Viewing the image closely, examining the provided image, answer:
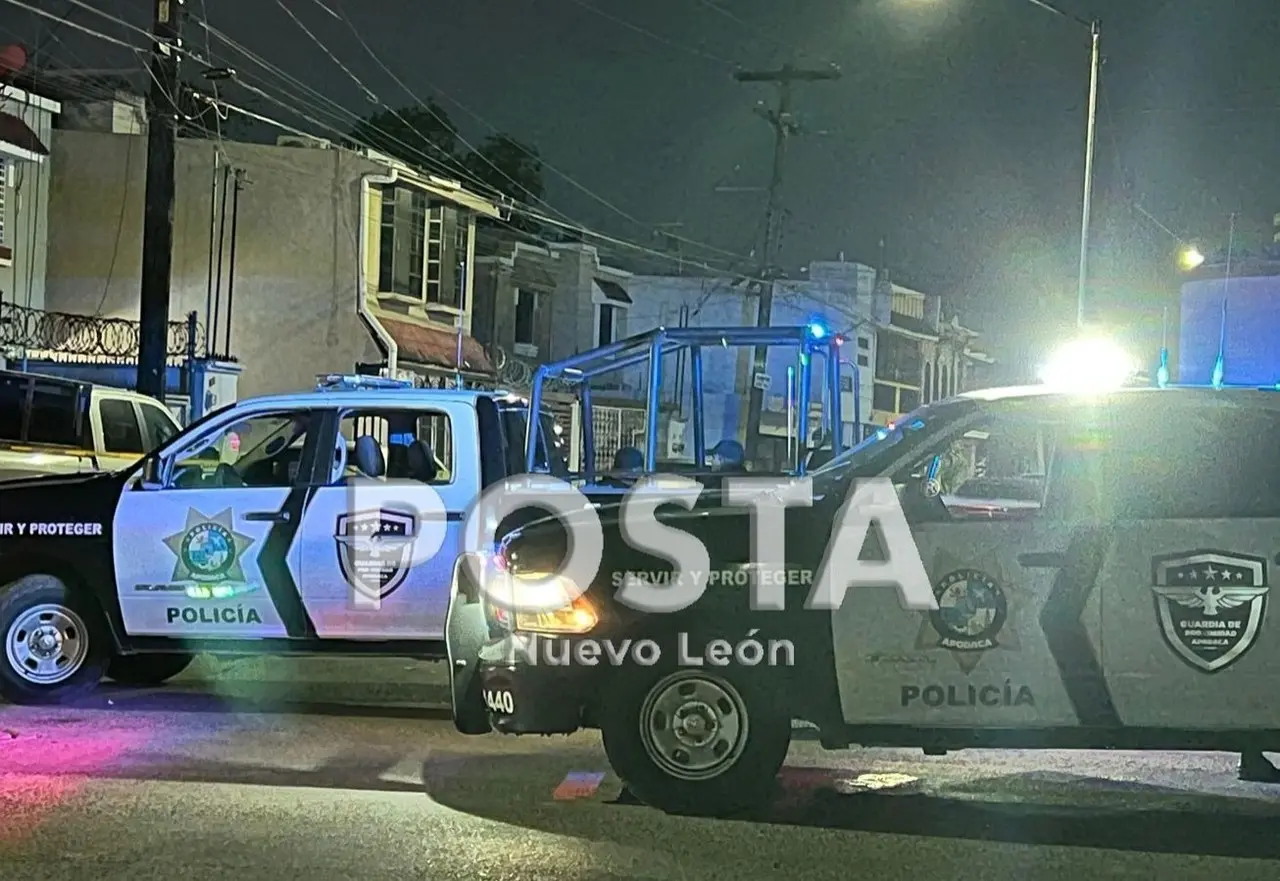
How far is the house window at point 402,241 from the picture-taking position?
3120 cm

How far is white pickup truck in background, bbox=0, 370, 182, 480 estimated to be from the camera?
14.4 meters

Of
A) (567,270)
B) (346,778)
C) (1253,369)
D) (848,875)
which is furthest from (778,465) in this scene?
(567,270)

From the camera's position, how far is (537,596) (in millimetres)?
6645

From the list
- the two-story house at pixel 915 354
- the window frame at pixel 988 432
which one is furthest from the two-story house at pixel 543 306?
the window frame at pixel 988 432

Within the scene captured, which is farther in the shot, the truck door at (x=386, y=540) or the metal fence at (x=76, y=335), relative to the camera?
the metal fence at (x=76, y=335)

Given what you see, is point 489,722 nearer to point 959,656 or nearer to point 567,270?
point 959,656

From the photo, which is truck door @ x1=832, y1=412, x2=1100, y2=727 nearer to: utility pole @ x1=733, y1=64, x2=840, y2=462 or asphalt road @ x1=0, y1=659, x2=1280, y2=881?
asphalt road @ x1=0, y1=659, x2=1280, y2=881

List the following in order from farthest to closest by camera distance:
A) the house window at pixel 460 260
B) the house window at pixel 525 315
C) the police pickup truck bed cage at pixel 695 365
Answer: the house window at pixel 525 315 → the house window at pixel 460 260 → the police pickup truck bed cage at pixel 695 365

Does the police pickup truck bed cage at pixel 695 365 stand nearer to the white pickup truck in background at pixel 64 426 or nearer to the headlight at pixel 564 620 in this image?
the headlight at pixel 564 620

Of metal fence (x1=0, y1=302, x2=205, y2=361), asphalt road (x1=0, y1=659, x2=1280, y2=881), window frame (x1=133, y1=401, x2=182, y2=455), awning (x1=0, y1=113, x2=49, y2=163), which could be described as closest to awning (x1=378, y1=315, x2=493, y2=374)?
metal fence (x1=0, y1=302, x2=205, y2=361)

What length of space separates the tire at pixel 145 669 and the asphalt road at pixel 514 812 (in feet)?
3.87

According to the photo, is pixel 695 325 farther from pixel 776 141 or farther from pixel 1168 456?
pixel 1168 456

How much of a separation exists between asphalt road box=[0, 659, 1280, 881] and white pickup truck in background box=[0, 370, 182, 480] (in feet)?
19.7

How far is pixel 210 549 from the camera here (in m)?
8.92
